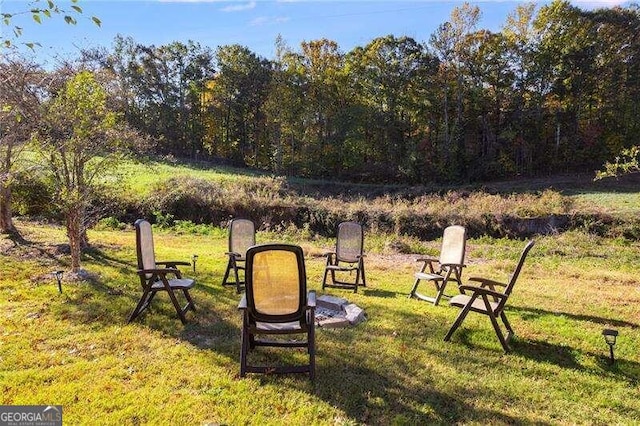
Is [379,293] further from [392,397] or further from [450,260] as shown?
[392,397]

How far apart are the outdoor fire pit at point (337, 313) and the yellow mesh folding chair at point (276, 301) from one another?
137 centimetres

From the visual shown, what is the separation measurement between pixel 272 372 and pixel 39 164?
249 inches

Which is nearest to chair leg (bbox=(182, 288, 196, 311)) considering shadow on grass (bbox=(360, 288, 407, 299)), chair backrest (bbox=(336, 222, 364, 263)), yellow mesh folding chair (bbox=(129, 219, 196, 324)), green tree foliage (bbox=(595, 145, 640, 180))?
yellow mesh folding chair (bbox=(129, 219, 196, 324))

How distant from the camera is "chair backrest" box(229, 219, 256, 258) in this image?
24.8 ft

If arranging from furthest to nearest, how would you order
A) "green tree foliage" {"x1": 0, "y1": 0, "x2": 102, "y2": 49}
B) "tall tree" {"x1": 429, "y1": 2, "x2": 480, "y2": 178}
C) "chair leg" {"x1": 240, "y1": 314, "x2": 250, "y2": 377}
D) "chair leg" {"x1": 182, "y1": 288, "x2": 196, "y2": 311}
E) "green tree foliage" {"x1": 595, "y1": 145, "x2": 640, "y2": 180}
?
1. "tall tree" {"x1": 429, "y1": 2, "x2": 480, "y2": 178}
2. "green tree foliage" {"x1": 595, "y1": 145, "x2": 640, "y2": 180}
3. "chair leg" {"x1": 182, "y1": 288, "x2": 196, "y2": 311}
4. "chair leg" {"x1": 240, "y1": 314, "x2": 250, "y2": 377}
5. "green tree foliage" {"x1": 0, "y1": 0, "x2": 102, "y2": 49}

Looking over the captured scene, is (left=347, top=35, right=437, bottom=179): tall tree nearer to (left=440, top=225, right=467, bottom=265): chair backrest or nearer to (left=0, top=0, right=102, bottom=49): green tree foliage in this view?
(left=440, top=225, right=467, bottom=265): chair backrest

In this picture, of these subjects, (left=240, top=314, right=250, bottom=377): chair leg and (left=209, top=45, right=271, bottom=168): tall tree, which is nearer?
(left=240, top=314, right=250, bottom=377): chair leg

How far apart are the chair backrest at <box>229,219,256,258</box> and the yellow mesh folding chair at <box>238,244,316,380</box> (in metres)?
3.75

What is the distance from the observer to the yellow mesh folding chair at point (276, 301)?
12.4 feet

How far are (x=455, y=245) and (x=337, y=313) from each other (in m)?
2.40

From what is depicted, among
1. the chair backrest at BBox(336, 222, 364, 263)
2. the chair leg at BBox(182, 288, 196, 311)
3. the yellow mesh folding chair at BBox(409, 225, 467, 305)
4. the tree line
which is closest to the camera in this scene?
the chair leg at BBox(182, 288, 196, 311)

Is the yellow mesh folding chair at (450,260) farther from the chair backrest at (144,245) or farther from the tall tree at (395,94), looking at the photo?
the tall tree at (395,94)

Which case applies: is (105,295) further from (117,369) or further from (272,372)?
(272,372)

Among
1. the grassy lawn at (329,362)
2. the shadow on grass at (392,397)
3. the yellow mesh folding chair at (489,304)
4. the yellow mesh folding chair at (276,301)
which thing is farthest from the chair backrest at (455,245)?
the yellow mesh folding chair at (276,301)
